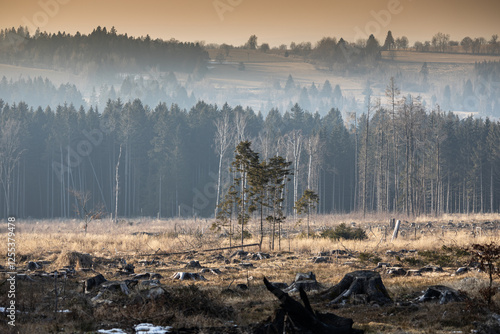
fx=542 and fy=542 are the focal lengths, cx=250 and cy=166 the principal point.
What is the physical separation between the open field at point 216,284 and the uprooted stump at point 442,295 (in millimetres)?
341

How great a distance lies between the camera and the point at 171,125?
271 feet

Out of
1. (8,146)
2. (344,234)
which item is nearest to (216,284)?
(344,234)

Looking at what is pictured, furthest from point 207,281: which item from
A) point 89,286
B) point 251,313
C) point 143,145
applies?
point 143,145

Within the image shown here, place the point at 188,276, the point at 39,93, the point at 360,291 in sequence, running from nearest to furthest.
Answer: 1. the point at 360,291
2. the point at 188,276
3. the point at 39,93

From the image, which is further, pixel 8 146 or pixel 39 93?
pixel 39 93

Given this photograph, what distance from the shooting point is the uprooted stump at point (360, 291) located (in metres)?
15.4

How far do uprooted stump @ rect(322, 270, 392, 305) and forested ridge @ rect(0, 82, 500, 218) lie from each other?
56.2 m

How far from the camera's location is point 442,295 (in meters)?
14.7

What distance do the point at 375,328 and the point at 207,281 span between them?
10.00m

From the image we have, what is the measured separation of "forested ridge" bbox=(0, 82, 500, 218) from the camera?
77.0 m

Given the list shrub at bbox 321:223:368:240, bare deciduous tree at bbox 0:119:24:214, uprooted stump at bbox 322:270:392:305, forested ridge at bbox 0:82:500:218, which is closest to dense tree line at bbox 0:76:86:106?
forested ridge at bbox 0:82:500:218

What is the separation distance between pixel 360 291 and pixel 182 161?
6489cm

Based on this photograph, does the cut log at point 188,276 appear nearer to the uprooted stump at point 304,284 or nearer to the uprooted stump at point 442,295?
the uprooted stump at point 304,284

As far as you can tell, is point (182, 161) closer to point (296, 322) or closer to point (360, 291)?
point (360, 291)
